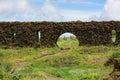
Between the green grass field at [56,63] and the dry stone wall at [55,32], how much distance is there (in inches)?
103

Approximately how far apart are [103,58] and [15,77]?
50.6ft

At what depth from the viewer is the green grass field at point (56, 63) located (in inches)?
870

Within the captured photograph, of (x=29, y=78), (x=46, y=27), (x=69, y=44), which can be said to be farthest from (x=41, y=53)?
(x=29, y=78)

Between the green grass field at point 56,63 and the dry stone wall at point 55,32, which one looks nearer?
the green grass field at point 56,63

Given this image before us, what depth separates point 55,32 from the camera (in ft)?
138

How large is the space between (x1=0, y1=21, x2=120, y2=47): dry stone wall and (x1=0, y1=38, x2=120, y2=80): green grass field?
2627 millimetres

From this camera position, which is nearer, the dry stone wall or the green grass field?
the green grass field

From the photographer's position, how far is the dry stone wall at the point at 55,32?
41.9m

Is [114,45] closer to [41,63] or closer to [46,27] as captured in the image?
[46,27]

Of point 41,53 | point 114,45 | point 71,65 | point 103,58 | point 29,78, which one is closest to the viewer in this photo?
point 29,78

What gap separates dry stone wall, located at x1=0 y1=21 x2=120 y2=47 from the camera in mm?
41875

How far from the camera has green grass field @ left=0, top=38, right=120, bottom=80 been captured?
2209 centimetres

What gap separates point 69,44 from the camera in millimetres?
45938

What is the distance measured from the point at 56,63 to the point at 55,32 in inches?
487
